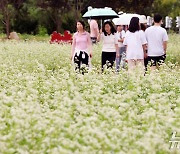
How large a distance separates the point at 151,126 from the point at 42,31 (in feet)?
137

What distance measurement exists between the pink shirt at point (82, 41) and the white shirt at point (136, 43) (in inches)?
47.2

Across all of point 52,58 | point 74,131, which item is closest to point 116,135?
point 74,131

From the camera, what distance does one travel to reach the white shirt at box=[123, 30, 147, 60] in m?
11.9

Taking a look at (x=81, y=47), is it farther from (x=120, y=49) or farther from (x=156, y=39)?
(x=120, y=49)

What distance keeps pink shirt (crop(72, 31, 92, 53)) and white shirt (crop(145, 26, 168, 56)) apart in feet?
4.61

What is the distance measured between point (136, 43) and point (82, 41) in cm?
145

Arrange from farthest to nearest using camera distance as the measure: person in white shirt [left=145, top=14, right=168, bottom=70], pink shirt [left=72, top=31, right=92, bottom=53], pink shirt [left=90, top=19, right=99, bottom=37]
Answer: pink shirt [left=90, top=19, right=99, bottom=37], pink shirt [left=72, top=31, right=92, bottom=53], person in white shirt [left=145, top=14, right=168, bottom=70]

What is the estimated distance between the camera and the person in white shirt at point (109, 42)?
13.7 meters

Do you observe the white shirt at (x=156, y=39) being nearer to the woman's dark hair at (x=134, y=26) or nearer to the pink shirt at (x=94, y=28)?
the woman's dark hair at (x=134, y=26)

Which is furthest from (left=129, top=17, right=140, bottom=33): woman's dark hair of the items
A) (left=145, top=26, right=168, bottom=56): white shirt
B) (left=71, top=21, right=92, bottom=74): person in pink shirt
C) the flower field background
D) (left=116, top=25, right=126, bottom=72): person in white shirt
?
the flower field background

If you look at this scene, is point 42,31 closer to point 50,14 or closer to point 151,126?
point 50,14

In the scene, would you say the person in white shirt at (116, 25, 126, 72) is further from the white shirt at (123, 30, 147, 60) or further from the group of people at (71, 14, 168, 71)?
the white shirt at (123, 30, 147, 60)

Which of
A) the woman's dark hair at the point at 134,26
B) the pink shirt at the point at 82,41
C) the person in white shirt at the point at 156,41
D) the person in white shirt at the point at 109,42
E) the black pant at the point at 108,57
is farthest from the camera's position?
the black pant at the point at 108,57

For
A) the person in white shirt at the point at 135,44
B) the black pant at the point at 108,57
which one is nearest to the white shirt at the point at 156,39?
the person in white shirt at the point at 135,44
